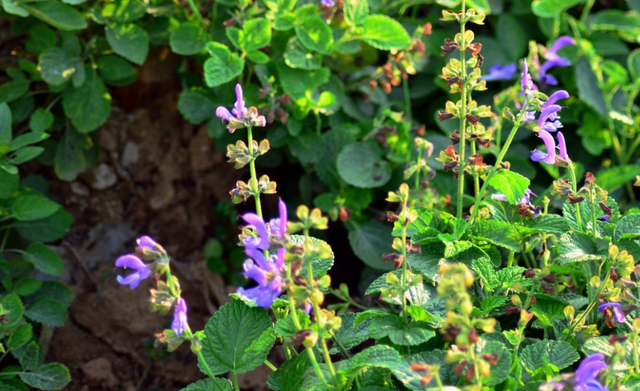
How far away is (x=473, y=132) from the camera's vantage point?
4.90 ft

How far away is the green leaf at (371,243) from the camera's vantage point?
6.98 ft

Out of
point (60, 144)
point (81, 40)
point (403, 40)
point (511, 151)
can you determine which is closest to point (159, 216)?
point (60, 144)

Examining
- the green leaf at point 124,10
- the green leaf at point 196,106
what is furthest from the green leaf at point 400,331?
the green leaf at point 124,10

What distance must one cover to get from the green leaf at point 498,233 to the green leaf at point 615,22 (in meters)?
1.39

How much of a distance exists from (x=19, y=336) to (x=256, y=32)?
0.99 metres

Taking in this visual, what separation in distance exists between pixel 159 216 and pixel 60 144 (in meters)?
0.38

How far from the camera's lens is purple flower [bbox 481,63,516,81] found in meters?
2.36

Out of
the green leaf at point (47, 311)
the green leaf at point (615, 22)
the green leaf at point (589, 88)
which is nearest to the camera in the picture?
the green leaf at point (47, 311)

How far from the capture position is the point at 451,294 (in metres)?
1.17

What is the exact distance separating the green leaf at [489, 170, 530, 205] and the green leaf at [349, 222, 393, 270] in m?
0.70

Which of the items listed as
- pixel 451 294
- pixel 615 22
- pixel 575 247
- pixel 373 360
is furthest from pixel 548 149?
pixel 615 22

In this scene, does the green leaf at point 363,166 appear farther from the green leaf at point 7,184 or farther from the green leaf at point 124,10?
the green leaf at point 7,184

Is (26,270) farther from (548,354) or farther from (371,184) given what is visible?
(548,354)

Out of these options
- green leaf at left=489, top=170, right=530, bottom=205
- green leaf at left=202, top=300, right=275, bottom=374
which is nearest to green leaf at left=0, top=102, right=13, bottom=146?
green leaf at left=202, top=300, right=275, bottom=374
